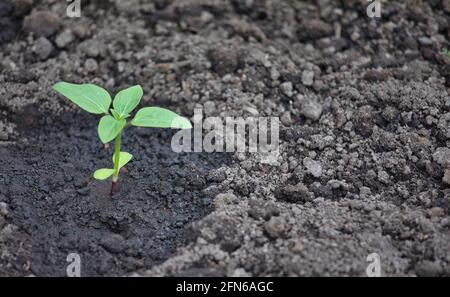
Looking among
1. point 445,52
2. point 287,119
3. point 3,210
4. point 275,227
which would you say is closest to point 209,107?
point 287,119

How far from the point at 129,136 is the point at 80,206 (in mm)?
514

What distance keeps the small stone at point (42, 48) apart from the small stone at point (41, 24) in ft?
0.20

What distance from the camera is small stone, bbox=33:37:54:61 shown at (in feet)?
10.7

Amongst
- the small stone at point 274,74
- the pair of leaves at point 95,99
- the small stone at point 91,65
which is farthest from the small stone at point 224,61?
the pair of leaves at point 95,99

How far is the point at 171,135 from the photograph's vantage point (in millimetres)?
2949

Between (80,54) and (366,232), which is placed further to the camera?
(80,54)

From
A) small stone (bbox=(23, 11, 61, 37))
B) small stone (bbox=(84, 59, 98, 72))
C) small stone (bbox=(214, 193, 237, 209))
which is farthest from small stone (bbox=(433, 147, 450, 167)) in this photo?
small stone (bbox=(23, 11, 61, 37))

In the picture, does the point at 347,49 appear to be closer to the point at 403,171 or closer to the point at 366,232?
the point at 403,171

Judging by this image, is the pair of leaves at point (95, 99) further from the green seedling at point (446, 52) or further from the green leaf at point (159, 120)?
the green seedling at point (446, 52)

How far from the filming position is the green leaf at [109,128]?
2.27 m

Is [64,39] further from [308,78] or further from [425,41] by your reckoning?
[425,41]

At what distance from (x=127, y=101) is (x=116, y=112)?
0.25 feet
